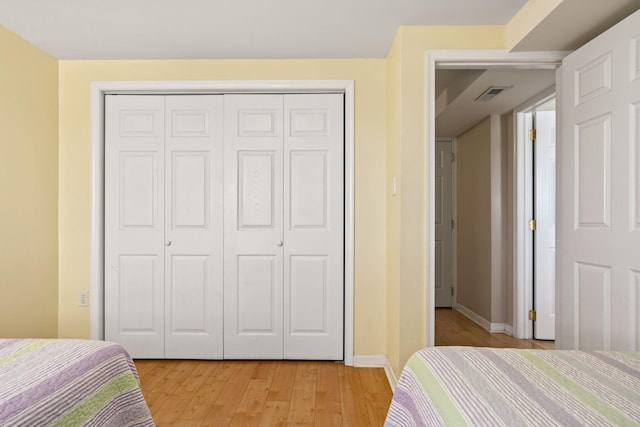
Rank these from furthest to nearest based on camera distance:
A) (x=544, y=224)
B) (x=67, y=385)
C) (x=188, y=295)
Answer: (x=544, y=224)
(x=188, y=295)
(x=67, y=385)

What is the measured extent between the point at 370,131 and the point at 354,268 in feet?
3.37

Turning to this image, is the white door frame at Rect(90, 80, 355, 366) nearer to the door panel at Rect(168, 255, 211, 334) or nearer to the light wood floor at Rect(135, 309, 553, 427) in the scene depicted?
the light wood floor at Rect(135, 309, 553, 427)

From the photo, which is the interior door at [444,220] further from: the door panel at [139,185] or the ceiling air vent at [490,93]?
the door panel at [139,185]

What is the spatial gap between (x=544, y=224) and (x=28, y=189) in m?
4.17

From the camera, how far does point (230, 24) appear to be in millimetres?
2650

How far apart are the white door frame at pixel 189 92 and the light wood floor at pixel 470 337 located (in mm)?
1297

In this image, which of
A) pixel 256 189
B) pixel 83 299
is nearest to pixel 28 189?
pixel 83 299

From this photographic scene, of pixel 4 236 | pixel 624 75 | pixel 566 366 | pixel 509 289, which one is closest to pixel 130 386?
pixel 566 366

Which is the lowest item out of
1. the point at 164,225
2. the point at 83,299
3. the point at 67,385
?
the point at 83,299

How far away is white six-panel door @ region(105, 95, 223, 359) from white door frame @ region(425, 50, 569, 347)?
1.55 metres

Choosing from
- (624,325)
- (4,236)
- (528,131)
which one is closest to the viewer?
(624,325)

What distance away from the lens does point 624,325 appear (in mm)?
1995

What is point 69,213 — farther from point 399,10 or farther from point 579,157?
point 579,157

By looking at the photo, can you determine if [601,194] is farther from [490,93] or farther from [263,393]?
[263,393]
